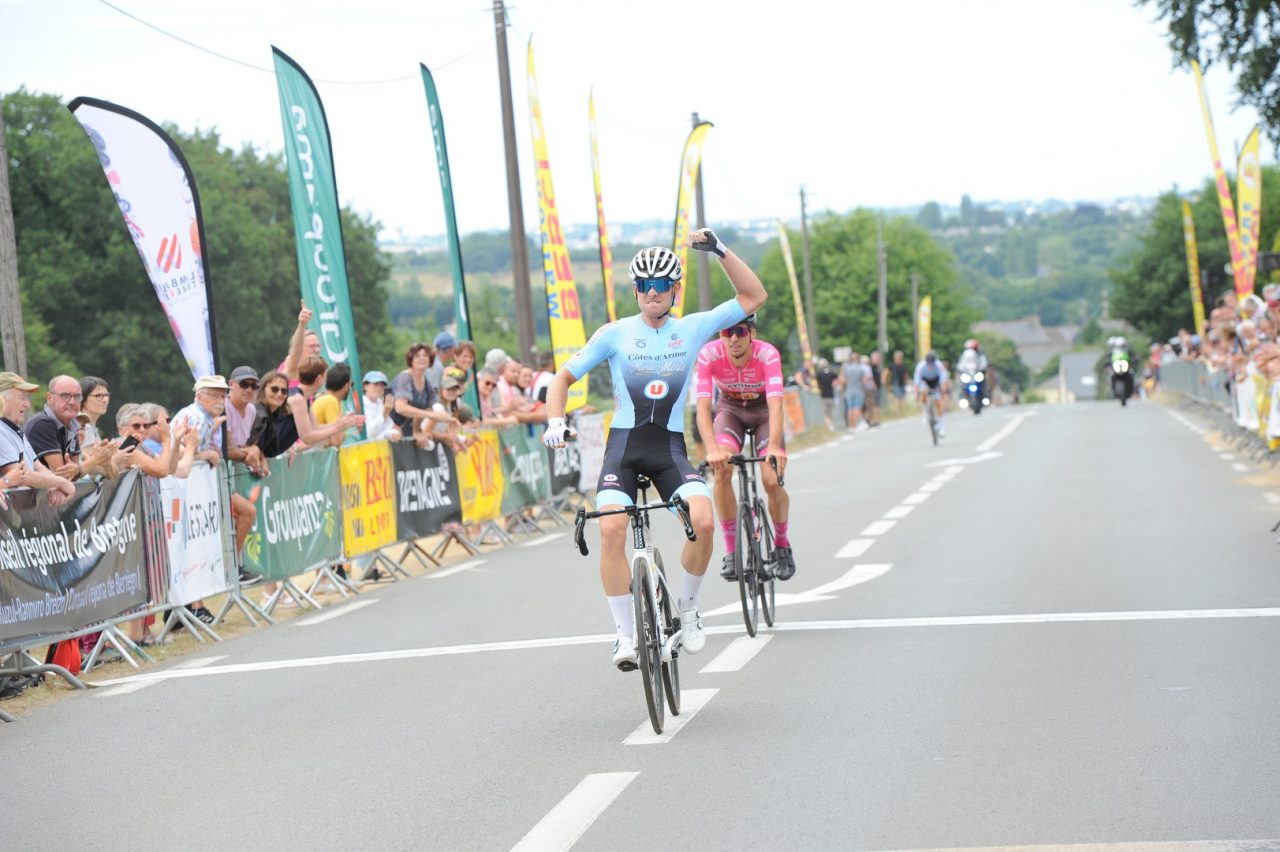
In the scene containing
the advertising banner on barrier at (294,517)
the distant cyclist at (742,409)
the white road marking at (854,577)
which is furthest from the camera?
the advertising banner on barrier at (294,517)

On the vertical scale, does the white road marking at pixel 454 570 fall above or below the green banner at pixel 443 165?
below

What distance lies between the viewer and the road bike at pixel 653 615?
293 inches

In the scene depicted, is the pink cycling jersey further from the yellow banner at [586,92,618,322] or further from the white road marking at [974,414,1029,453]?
the white road marking at [974,414,1029,453]

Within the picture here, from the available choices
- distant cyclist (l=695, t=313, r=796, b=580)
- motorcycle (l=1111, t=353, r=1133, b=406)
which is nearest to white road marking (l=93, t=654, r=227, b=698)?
distant cyclist (l=695, t=313, r=796, b=580)

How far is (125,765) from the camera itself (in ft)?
25.3

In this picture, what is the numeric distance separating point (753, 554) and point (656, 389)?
237cm

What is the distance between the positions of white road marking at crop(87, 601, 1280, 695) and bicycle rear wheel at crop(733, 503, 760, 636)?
26 cm

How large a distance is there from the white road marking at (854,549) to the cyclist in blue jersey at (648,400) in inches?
252

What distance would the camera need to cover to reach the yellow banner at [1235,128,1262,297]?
104 feet

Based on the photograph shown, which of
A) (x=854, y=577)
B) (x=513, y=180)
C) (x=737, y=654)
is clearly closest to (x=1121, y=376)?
(x=513, y=180)

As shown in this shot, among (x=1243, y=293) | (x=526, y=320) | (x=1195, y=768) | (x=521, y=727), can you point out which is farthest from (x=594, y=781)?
(x=1243, y=293)

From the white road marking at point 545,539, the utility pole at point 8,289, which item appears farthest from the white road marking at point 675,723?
the white road marking at point 545,539

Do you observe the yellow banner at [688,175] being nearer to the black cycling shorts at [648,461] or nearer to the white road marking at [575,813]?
the black cycling shorts at [648,461]

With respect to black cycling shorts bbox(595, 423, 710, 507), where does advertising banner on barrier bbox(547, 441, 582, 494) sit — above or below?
below
